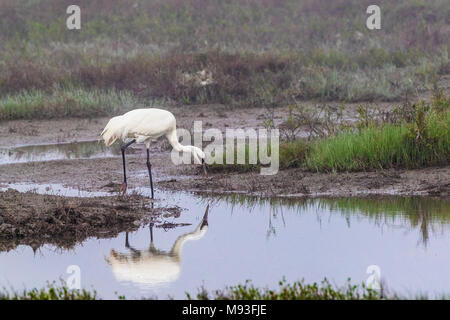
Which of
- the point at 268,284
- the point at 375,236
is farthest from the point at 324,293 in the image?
the point at 375,236

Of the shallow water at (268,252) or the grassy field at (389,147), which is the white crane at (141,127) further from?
the grassy field at (389,147)

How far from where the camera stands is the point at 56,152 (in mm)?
15125

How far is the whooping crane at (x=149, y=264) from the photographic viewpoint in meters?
7.60

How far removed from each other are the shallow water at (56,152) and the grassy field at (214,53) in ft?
7.36

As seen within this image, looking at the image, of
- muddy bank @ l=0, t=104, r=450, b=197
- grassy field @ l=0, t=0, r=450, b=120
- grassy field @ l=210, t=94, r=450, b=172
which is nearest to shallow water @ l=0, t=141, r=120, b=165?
muddy bank @ l=0, t=104, r=450, b=197

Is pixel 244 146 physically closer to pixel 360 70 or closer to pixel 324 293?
pixel 324 293

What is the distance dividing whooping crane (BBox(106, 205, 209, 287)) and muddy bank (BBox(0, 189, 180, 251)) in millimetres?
445

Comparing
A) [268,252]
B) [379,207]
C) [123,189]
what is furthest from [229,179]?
[268,252]

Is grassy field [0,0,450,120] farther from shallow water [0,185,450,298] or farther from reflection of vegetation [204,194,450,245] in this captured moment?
shallow water [0,185,450,298]

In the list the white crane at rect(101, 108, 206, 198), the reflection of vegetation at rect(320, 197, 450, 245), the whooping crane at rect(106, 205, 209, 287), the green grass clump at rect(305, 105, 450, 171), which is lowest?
the whooping crane at rect(106, 205, 209, 287)

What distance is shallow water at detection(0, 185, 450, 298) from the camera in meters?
7.43

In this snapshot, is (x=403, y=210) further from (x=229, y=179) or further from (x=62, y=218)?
(x=62, y=218)

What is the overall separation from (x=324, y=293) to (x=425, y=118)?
5951mm

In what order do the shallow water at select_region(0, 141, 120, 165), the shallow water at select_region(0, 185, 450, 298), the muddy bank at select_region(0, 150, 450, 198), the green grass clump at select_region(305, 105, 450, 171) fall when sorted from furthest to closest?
the shallow water at select_region(0, 141, 120, 165), the green grass clump at select_region(305, 105, 450, 171), the muddy bank at select_region(0, 150, 450, 198), the shallow water at select_region(0, 185, 450, 298)
